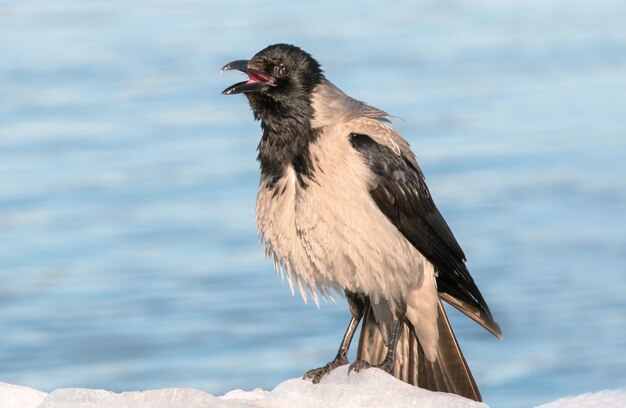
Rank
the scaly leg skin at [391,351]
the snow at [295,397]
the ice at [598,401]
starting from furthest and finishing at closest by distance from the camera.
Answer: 1. the scaly leg skin at [391,351]
2. the ice at [598,401]
3. the snow at [295,397]

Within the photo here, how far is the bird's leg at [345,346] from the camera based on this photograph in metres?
8.57

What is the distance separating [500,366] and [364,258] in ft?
10.2

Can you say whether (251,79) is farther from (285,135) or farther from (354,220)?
(354,220)

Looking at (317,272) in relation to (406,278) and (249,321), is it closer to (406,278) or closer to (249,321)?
(406,278)

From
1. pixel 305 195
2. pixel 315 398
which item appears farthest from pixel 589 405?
pixel 305 195

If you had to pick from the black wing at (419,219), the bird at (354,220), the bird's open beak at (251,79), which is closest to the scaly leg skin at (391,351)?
the bird at (354,220)

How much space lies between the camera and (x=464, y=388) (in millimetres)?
9133

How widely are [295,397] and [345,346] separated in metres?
1.15

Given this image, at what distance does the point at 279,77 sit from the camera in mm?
8852

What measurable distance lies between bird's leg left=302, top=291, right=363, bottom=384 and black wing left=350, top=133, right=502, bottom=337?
449 millimetres

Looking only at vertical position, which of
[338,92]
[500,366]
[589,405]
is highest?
[338,92]

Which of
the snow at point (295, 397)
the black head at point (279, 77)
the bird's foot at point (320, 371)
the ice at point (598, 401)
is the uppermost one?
the black head at point (279, 77)

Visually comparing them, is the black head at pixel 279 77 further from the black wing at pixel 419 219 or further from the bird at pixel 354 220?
the black wing at pixel 419 219

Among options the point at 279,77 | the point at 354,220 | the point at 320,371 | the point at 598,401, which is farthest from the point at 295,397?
the point at 279,77
